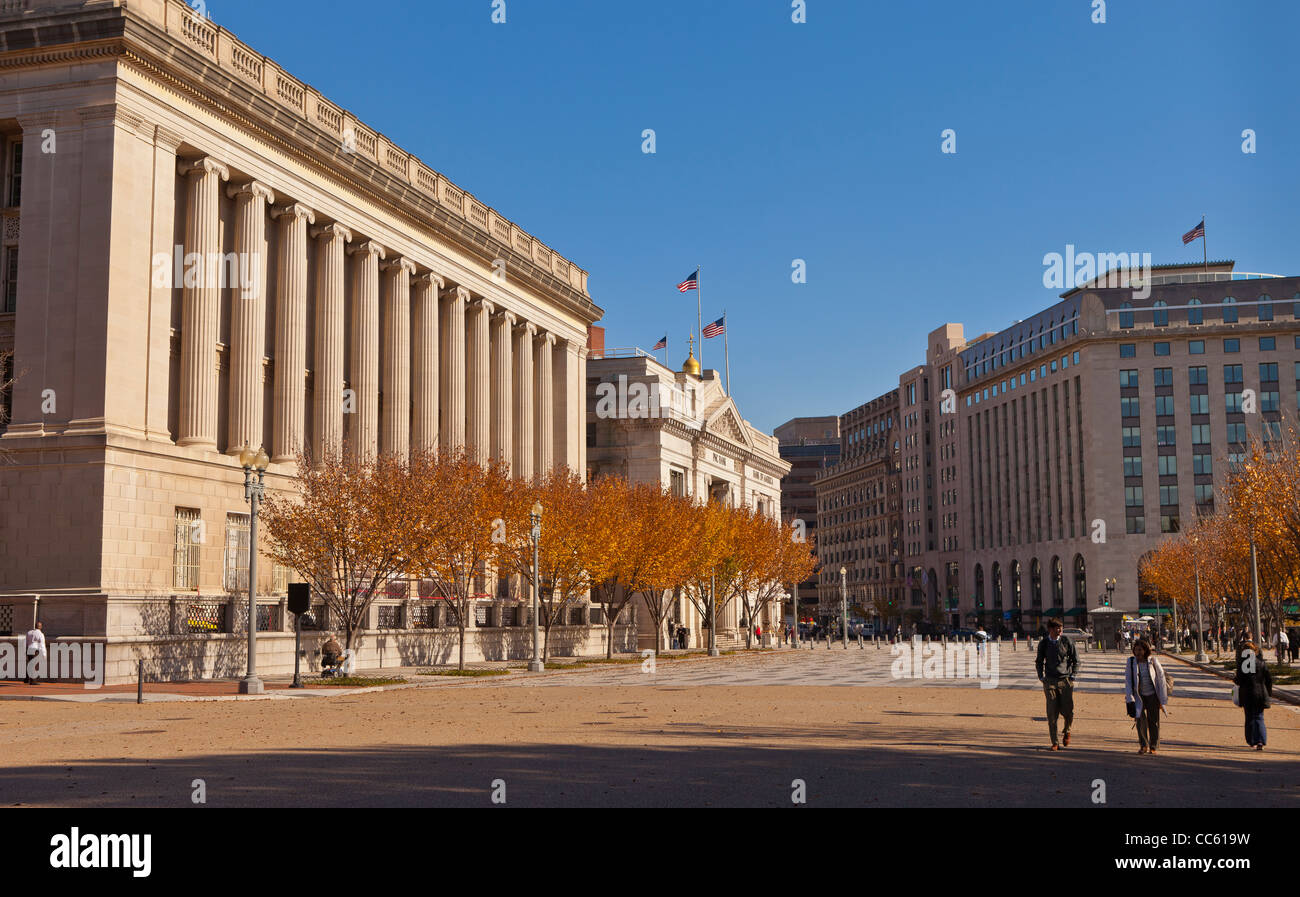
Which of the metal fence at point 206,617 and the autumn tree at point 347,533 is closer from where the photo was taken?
the metal fence at point 206,617

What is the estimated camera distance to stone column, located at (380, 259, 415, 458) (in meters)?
62.1

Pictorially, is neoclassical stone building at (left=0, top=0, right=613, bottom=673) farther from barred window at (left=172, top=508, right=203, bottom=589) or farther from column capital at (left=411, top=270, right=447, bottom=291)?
column capital at (left=411, top=270, right=447, bottom=291)

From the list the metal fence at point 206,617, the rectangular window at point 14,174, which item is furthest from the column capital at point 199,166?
the metal fence at point 206,617

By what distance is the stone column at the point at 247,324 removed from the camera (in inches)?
1971

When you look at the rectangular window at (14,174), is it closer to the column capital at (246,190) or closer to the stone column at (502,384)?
the column capital at (246,190)

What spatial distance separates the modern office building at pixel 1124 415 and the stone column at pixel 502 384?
81.6 metres

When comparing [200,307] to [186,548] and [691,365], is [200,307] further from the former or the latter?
[691,365]

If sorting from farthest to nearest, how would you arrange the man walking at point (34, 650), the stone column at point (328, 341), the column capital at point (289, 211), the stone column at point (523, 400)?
the stone column at point (523, 400), the stone column at point (328, 341), the column capital at point (289, 211), the man walking at point (34, 650)

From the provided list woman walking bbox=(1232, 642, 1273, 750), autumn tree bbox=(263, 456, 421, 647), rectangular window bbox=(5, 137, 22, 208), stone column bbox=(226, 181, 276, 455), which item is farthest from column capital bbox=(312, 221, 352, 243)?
woman walking bbox=(1232, 642, 1273, 750)

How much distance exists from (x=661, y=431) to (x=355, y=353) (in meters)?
37.8
